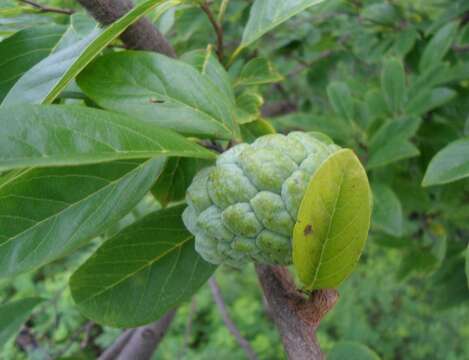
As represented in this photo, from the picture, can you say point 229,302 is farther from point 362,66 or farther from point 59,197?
point 59,197

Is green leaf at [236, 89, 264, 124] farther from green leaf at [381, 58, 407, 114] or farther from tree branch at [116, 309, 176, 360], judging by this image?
green leaf at [381, 58, 407, 114]

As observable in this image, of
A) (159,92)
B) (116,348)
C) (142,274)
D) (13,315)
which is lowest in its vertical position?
(116,348)

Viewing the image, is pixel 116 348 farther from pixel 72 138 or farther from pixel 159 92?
pixel 72 138

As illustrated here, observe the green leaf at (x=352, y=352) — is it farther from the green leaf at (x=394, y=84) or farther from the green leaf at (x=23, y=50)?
the green leaf at (x=394, y=84)

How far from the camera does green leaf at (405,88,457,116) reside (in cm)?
152

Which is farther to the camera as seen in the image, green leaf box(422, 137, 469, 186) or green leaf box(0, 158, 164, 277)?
green leaf box(422, 137, 469, 186)

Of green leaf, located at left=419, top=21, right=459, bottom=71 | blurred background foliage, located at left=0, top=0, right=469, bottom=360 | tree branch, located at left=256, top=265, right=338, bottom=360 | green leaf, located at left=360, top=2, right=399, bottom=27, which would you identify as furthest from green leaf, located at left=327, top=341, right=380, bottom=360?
green leaf, located at left=360, top=2, right=399, bottom=27

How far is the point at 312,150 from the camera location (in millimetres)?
693

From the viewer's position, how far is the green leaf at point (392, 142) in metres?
1.34

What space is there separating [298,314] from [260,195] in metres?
0.18

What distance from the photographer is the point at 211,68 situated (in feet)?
3.19

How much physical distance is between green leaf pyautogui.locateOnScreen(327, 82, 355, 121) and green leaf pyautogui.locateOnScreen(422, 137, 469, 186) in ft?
2.21

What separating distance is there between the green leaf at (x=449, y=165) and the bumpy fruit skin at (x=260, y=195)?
33cm

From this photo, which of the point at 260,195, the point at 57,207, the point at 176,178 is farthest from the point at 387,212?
the point at 57,207
